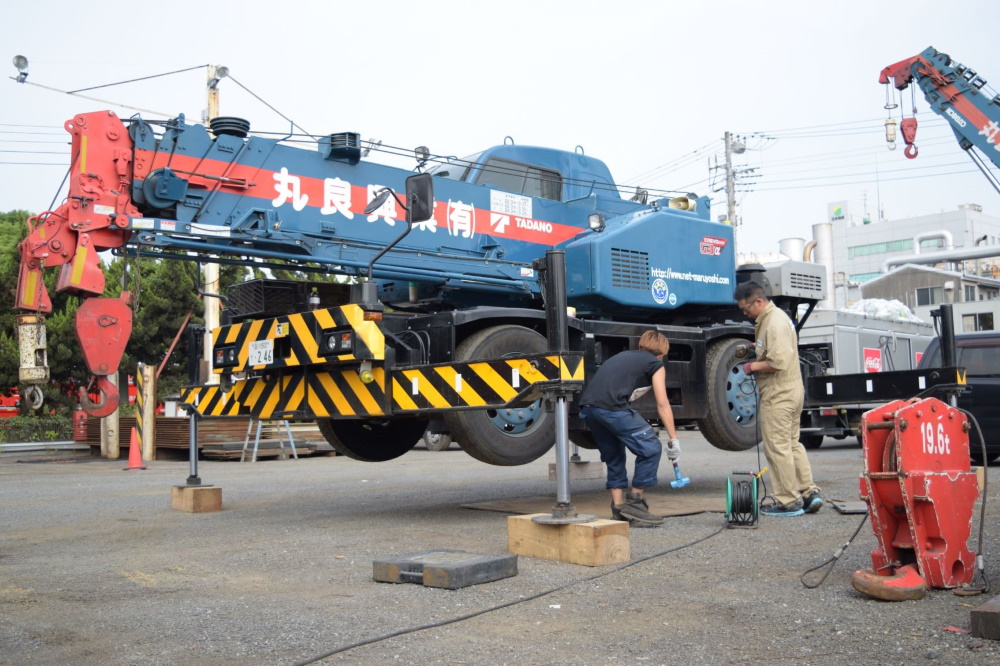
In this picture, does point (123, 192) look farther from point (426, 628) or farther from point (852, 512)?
point (852, 512)

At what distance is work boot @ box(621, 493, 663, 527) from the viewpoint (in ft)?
23.7

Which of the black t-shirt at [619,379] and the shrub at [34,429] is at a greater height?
the black t-shirt at [619,379]

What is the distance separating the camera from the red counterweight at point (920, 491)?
15.2 ft

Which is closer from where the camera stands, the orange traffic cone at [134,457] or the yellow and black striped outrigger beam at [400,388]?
the yellow and black striped outrigger beam at [400,388]

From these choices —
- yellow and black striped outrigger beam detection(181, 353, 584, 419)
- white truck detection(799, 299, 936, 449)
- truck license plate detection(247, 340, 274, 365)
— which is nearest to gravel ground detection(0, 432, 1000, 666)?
yellow and black striped outrigger beam detection(181, 353, 584, 419)

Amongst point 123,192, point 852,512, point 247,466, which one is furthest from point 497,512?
point 247,466

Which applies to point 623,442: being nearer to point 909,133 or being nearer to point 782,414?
point 782,414

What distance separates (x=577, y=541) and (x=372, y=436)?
3.59 m

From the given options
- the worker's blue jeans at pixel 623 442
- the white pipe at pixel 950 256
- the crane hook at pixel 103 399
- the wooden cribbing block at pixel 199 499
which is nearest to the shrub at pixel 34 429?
the wooden cribbing block at pixel 199 499

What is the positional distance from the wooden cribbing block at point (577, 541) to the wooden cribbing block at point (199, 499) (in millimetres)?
4028

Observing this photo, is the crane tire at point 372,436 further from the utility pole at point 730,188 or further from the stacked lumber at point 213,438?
the utility pole at point 730,188

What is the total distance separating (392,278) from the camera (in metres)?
8.31

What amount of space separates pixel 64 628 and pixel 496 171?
239 inches

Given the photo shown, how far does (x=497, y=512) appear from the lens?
836cm
